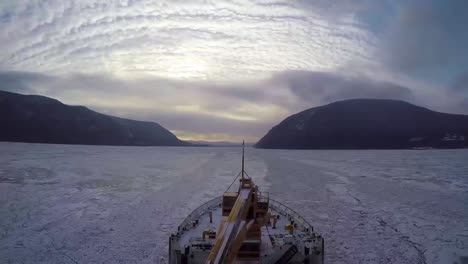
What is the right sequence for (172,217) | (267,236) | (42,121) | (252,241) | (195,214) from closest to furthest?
(252,241) < (267,236) < (195,214) < (172,217) < (42,121)

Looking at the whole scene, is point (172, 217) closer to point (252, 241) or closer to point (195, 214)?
point (195, 214)

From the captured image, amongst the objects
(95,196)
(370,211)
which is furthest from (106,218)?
(370,211)

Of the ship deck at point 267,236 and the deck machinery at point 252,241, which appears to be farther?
the ship deck at point 267,236

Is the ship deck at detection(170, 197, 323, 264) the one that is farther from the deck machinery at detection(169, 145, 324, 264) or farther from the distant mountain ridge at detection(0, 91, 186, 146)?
the distant mountain ridge at detection(0, 91, 186, 146)

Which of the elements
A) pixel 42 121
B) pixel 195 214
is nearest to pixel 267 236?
pixel 195 214

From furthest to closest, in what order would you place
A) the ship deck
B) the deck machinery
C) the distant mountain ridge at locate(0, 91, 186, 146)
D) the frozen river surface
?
the distant mountain ridge at locate(0, 91, 186, 146)
the frozen river surface
the ship deck
the deck machinery

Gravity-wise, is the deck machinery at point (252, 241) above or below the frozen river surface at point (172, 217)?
above

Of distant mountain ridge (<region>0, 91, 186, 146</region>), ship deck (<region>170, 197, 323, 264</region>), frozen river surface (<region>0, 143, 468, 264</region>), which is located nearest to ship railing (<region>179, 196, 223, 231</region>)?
ship deck (<region>170, 197, 323, 264</region>)

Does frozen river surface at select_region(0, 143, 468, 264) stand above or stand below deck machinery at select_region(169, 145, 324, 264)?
below

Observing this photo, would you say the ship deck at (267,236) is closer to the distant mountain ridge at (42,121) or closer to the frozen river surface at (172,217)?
the frozen river surface at (172,217)

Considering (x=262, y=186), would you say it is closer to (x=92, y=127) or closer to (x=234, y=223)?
(x=234, y=223)

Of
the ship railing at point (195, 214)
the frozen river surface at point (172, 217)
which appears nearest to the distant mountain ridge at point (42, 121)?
the frozen river surface at point (172, 217)
